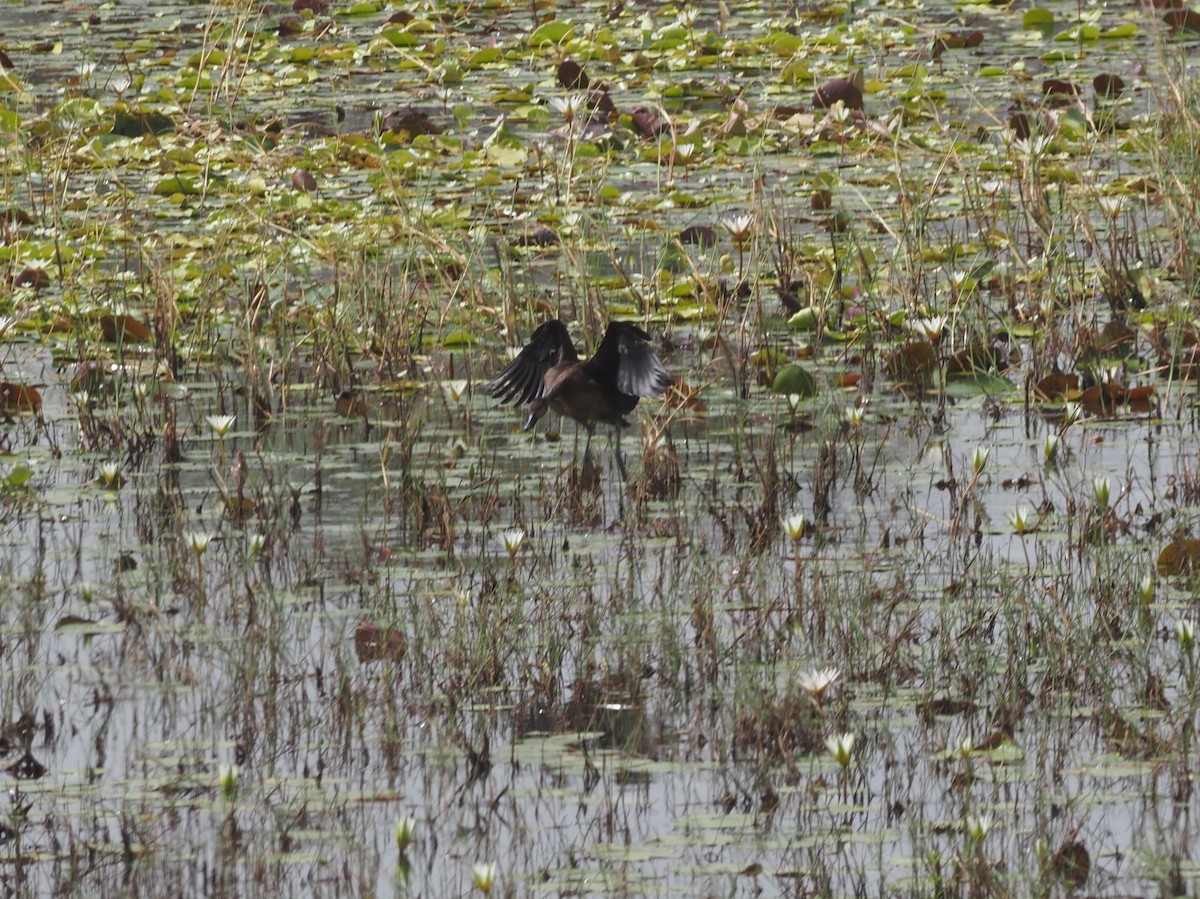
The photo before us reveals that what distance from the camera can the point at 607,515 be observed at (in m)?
6.19

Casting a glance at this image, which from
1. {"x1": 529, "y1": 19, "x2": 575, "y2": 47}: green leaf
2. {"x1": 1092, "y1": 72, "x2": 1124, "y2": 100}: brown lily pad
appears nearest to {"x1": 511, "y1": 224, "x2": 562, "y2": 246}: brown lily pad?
{"x1": 1092, "y1": 72, "x2": 1124, "y2": 100}: brown lily pad

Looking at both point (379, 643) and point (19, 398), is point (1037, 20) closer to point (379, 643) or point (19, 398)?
point (19, 398)

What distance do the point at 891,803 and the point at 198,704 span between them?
5.21 ft

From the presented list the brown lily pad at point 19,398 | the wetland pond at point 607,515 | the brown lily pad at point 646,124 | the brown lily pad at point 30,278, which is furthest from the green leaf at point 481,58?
the brown lily pad at point 19,398

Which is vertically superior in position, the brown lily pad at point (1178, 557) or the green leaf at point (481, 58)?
the green leaf at point (481, 58)

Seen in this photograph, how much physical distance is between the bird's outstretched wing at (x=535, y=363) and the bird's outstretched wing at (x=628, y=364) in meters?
0.28

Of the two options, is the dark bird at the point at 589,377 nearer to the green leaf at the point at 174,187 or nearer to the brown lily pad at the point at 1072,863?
the brown lily pad at the point at 1072,863

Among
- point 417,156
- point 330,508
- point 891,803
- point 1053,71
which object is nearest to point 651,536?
point 330,508

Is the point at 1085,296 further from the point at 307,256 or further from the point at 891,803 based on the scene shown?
the point at 891,803

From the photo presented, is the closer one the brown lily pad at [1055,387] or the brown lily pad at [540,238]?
the brown lily pad at [1055,387]

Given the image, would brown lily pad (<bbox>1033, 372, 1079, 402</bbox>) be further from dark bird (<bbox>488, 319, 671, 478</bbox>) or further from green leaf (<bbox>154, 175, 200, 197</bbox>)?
green leaf (<bbox>154, 175, 200, 197</bbox>)

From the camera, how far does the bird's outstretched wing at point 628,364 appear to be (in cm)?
618

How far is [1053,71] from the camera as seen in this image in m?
12.2

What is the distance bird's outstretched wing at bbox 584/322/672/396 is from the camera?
20.3ft
